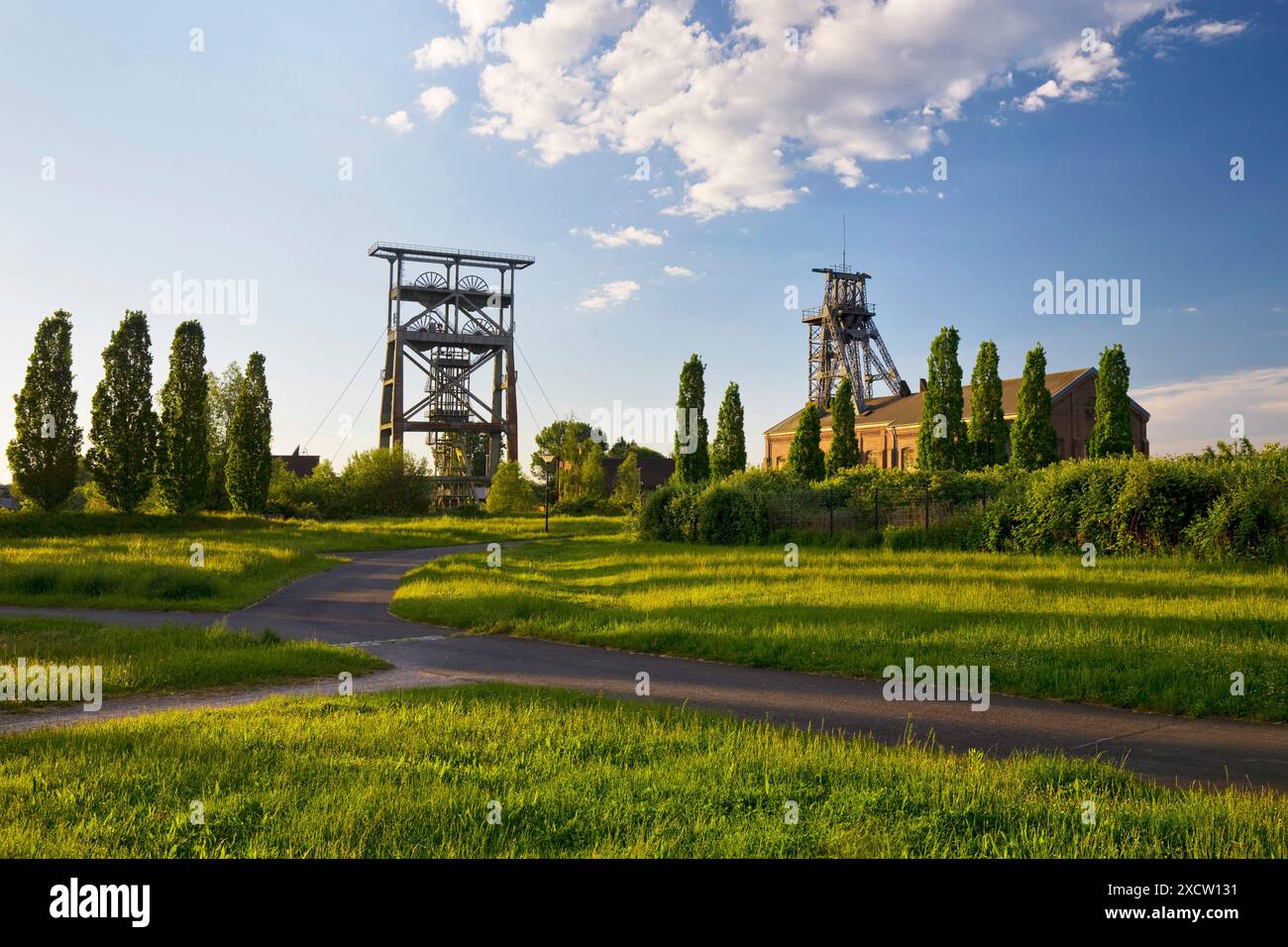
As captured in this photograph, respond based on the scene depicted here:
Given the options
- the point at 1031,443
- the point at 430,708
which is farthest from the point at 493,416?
the point at 430,708

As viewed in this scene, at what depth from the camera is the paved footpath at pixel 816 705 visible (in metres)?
8.05

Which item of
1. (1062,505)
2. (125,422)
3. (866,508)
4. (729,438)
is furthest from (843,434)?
(125,422)

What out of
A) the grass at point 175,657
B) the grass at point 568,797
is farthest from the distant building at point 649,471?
the grass at point 568,797

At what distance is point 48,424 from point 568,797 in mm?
50100

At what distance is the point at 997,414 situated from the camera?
147ft

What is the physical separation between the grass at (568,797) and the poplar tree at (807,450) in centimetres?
4311

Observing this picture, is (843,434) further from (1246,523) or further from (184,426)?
(184,426)

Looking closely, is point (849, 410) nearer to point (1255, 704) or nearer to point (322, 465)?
point (322, 465)

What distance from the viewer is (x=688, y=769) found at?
6793 mm

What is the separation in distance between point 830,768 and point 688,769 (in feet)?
3.54

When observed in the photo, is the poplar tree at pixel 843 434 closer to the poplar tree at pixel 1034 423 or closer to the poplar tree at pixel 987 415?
the poplar tree at pixel 987 415

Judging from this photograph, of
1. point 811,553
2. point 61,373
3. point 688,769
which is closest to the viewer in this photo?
point 688,769

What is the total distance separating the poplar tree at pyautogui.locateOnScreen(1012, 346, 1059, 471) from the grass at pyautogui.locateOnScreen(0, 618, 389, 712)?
38066 mm
